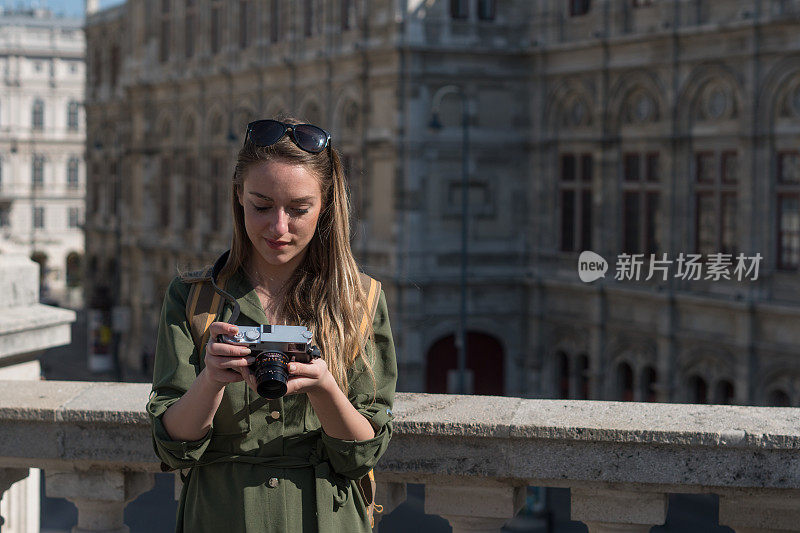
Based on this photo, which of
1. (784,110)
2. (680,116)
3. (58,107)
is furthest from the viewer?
(58,107)

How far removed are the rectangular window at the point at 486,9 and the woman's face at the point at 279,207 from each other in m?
28.2

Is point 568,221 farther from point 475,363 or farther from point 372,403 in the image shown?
point 372,403

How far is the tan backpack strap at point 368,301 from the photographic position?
399 cm

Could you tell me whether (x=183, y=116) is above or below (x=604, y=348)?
above

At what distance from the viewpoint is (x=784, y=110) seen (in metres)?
24.7

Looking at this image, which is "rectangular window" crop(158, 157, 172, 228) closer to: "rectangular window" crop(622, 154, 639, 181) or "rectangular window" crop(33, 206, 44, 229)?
"rectangular window" crop(622, 154, 639, 181)

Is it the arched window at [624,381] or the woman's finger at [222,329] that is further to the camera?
the arched window at [624,381]

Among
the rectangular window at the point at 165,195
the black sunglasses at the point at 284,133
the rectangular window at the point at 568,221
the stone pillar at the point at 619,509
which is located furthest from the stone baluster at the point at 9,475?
the rectangular window at the point at 165,195

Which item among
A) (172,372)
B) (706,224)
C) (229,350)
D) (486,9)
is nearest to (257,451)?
(172,372)

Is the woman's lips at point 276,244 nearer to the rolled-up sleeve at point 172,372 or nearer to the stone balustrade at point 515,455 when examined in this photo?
the rolled-up sleeve at point 172,372

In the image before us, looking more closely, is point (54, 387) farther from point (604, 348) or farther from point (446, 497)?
point (604, 348)

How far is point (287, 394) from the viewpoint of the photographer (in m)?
3.86

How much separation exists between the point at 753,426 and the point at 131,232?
153 ft

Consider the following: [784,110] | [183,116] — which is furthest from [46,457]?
[183,116]
